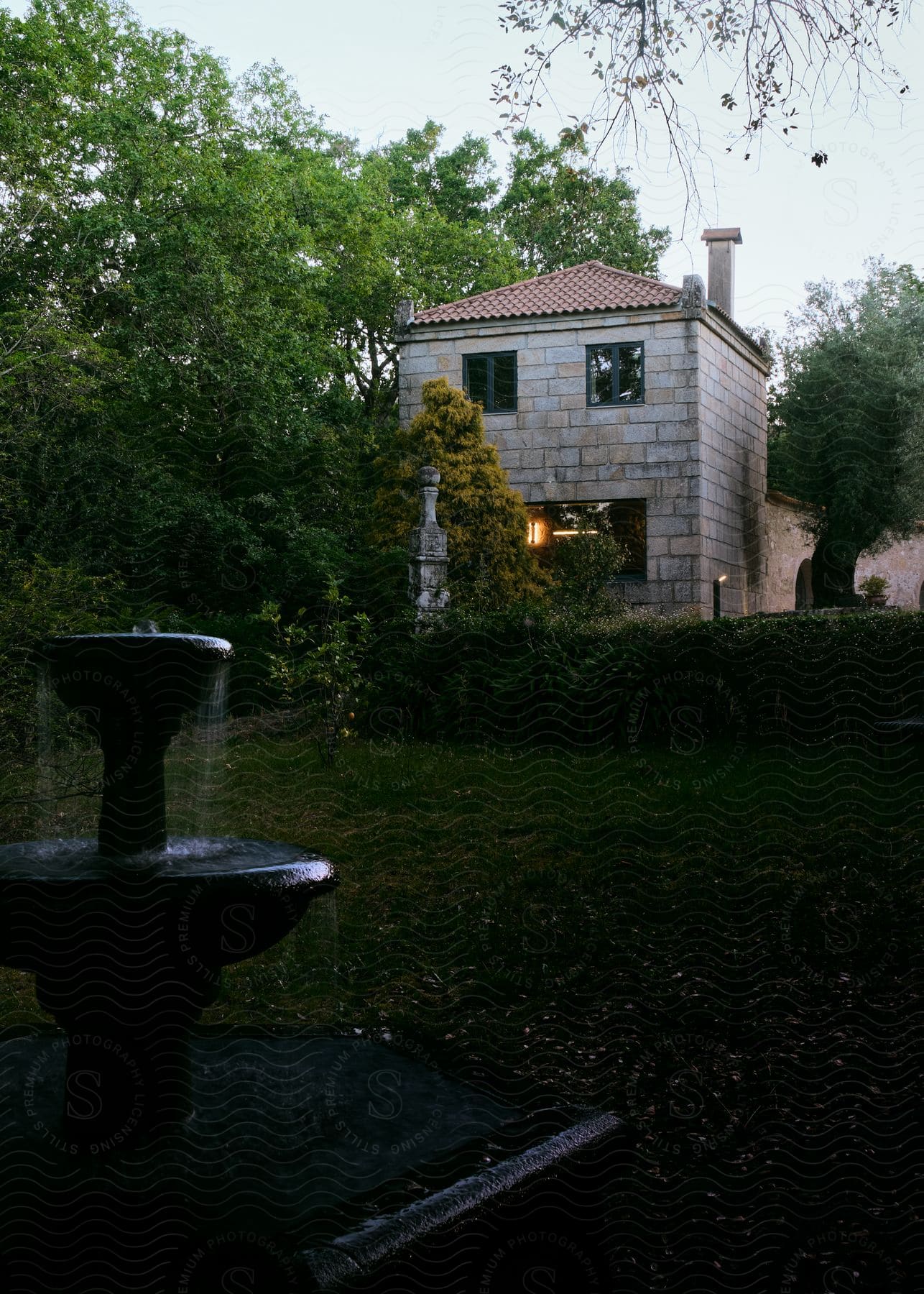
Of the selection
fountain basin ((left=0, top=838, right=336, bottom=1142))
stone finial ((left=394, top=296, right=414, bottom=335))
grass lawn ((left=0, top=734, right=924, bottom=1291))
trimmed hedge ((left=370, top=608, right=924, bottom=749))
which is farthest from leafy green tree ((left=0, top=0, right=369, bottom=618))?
fountain basin ((left=0, top=838, right=336, bottom=1142))

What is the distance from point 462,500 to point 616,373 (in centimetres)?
388

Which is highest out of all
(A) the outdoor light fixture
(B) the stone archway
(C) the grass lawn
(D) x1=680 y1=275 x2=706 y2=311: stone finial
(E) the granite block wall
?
(D) x1=680 y1=275 x2=706 y2=311: stone finial

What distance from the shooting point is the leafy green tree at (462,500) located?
1296 centimetres

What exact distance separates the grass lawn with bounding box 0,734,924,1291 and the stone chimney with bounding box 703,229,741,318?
43.3 feet

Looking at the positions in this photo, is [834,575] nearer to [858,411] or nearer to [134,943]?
[858,411]

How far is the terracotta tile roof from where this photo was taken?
50.5 feet

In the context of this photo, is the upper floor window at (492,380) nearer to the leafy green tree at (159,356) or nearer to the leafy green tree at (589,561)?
the leafy green tree at (159,356)

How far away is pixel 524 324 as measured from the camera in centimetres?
1571

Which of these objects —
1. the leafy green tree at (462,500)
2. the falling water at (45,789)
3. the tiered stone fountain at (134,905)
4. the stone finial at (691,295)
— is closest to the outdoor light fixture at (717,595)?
the leafy green tree at (462,500)

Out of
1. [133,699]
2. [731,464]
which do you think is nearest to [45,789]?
[133,699]

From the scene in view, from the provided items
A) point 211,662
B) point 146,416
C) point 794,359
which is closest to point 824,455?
point 794,359

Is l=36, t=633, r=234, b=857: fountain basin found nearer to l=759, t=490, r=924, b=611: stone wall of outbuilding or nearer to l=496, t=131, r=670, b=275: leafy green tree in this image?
l=759, t=490, r=924, b=611: stone wall of outbuilding

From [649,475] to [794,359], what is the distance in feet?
17.5

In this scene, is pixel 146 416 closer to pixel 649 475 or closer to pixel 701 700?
pixel 649 475
